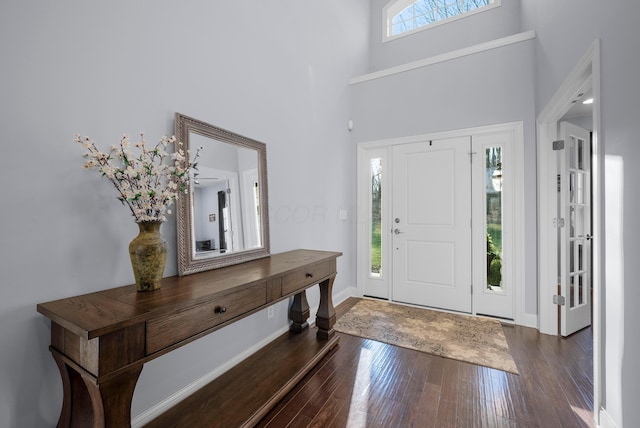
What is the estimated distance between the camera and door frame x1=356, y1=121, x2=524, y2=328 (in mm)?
2865

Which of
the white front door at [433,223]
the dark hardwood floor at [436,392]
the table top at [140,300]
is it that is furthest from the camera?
the white front door at [433,223]

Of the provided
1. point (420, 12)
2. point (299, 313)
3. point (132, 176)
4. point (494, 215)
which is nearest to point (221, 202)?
point (132, 176)

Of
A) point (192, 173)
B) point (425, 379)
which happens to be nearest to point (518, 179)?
point (425, 379)

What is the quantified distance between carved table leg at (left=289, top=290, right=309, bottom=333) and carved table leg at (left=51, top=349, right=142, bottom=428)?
1.58m

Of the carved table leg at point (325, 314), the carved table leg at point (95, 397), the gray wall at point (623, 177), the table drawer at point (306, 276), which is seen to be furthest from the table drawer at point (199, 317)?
the gray wall at point (623, 177)

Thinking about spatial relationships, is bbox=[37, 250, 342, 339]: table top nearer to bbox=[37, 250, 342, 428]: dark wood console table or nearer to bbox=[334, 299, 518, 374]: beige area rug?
bbox=[37, 250, 342, 428]: dark wood console table

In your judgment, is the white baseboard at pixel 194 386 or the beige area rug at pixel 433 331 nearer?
the white baseboard at pixel 194 386

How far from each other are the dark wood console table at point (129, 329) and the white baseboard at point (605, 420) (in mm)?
1699

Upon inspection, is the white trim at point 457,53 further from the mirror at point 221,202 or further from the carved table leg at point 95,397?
the carved table leg at point 95,397

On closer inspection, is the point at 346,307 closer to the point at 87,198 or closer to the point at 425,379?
the point at 425,379

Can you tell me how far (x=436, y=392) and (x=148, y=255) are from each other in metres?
1.90

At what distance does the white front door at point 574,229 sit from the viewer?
2545 mm

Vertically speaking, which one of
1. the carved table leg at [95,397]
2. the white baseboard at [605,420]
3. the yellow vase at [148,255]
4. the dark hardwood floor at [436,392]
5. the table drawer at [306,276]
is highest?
the yellow vase at [148,255]

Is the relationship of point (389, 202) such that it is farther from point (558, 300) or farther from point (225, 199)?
point (225, 199)
